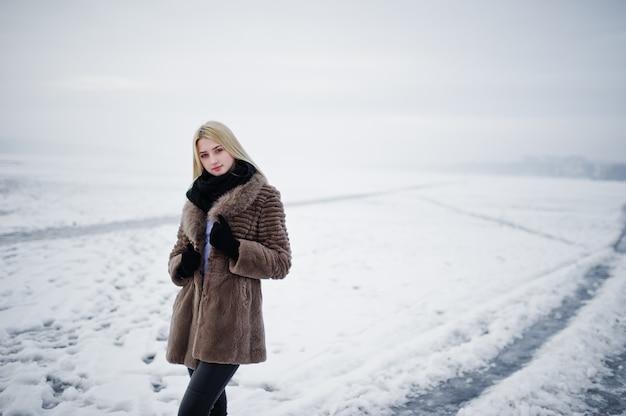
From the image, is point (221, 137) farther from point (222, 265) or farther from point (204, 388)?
point (204, 388)

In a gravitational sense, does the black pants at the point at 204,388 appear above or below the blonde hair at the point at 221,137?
below

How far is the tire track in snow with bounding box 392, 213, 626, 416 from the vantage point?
10.7 feet

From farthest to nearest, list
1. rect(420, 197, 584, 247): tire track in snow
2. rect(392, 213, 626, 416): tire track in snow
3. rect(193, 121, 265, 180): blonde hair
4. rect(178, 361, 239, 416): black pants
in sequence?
rect(420, 197, 584, 247): tire track in snow
rect(392, 213, 626, 416): tire track in snow
rect(193, 121, 265, 180): blonde hair
rect(178, 361, 239, 416): black pants

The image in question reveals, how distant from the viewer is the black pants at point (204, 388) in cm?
189

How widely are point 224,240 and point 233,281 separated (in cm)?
25

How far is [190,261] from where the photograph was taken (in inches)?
80.3

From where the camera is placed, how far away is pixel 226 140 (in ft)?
6.76

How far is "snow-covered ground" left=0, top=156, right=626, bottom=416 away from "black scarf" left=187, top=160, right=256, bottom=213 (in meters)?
2.00

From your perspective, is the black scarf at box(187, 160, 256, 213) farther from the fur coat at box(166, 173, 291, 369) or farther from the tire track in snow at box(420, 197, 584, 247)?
the tire track in snow at box(420, 197, 584, 247)

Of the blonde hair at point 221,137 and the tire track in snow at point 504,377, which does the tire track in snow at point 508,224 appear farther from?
the blonde hair at point 221,137

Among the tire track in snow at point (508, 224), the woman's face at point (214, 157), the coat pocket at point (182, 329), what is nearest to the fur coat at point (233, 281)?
the coat pocket at point (182, 329)

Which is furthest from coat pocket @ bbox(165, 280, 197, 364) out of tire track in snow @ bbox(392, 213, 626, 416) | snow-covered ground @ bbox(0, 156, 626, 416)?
tire track in snow @ bbox(392, 213, 626, 416)

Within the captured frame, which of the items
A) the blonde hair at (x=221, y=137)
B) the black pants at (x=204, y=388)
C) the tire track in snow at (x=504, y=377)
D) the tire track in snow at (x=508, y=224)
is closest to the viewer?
the black pants at (x=204, y=388)

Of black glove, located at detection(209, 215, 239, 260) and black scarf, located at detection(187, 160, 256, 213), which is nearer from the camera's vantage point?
black glove, located at detection(209, 215, 239, 260)
